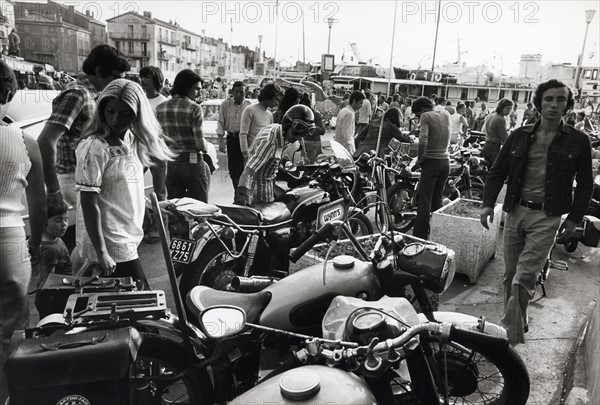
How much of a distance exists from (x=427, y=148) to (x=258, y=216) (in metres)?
2.81

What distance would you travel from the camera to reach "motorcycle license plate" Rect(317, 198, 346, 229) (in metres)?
3.88

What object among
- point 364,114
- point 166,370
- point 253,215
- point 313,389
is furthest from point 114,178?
point 364,114

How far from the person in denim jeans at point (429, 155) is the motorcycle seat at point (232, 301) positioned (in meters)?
3.73

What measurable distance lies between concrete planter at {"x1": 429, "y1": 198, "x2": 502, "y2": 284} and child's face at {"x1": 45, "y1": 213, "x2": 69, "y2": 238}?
3.74 meters

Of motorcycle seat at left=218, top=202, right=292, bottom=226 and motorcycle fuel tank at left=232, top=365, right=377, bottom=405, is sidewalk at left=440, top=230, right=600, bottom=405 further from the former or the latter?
motorcycle fuel tank at left=232, top=365, right=377, bottom=405

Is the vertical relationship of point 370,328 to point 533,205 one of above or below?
below

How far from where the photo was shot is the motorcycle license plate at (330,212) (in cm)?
388

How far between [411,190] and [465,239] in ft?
5.83

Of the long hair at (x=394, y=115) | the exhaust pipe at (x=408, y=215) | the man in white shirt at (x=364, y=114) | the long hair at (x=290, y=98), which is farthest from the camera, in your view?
the man in white shirt at (x=364, y=114)

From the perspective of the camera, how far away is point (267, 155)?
14.2 ft

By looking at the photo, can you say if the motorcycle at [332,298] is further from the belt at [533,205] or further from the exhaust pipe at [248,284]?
the belt at [533,205]

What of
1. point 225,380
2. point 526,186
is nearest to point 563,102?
point 526,186

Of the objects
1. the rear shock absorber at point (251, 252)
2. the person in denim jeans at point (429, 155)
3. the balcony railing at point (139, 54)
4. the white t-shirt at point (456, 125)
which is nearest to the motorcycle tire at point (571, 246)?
the person in denim jeans at point (429, 155)

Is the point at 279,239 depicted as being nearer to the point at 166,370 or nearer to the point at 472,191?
the point at 166,370
